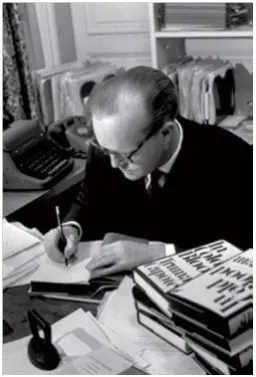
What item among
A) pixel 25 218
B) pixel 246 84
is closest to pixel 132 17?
pixel 246 84

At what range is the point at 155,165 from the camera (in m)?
1.77

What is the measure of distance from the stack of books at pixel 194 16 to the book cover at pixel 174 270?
6.08 ft

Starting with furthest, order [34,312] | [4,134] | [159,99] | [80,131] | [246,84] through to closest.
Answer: [246,84]
[80,131]
[4,134]
[159,99]
[34,312]

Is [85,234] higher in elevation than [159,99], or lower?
lower

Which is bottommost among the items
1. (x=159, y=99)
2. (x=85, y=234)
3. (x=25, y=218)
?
(x=25, y=218)

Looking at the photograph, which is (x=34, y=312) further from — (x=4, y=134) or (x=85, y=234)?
(x=4, y=134)

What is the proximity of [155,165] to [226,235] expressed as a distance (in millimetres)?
328

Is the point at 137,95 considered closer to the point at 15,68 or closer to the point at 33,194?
the point at 33,194

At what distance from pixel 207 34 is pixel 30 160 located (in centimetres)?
112

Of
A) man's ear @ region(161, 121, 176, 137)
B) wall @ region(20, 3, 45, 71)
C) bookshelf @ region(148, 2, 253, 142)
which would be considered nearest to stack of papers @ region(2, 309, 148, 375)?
man's ear @ region(161, 121, 176, 137)

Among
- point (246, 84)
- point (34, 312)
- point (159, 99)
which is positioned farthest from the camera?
point (246, 84)

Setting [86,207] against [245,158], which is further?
[86,207]

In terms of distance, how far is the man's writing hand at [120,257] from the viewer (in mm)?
1446

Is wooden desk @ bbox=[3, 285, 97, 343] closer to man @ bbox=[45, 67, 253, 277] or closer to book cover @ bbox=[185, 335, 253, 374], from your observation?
man @ bbox=[45, 67, 253, 277]
